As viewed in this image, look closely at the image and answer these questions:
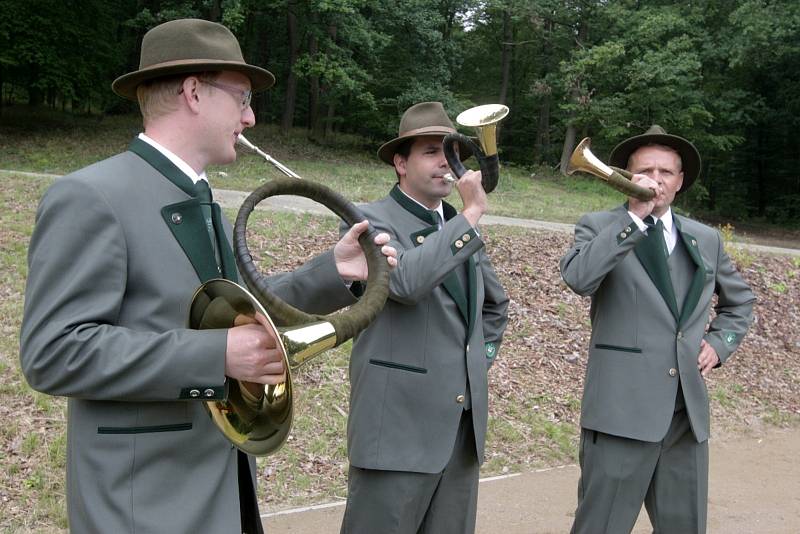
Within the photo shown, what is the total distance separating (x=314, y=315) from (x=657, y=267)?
2280 mm

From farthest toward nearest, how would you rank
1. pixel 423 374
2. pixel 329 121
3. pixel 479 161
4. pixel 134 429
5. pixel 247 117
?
1. pixel 329 121
2. pixel 423 374
3. pixel 479 161
4. pixel 247 117
5. pixel 134 429

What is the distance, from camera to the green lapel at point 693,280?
3.93 meters

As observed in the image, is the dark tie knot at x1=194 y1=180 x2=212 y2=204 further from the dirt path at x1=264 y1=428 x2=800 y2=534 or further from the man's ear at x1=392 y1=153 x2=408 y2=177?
the dirt path at x1=264 y1=428 x2=800 y2=534

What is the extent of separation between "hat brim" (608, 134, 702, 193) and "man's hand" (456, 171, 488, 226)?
3.80 ft

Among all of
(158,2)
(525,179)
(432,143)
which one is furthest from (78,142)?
(432,143)

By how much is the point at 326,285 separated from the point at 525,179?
21411 mm

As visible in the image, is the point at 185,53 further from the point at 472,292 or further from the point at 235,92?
the point at 472,292

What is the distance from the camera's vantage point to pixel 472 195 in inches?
128

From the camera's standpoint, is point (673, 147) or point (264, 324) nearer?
point (264, 324)

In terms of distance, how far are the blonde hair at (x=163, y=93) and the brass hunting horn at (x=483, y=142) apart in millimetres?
1187

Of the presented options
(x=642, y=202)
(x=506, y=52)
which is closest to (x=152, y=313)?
(x=642, y=202)

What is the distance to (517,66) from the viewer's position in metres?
36.0

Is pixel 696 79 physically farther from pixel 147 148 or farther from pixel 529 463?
pixel 147 148

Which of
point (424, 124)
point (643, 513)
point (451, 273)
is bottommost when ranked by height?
point (643, 513)
